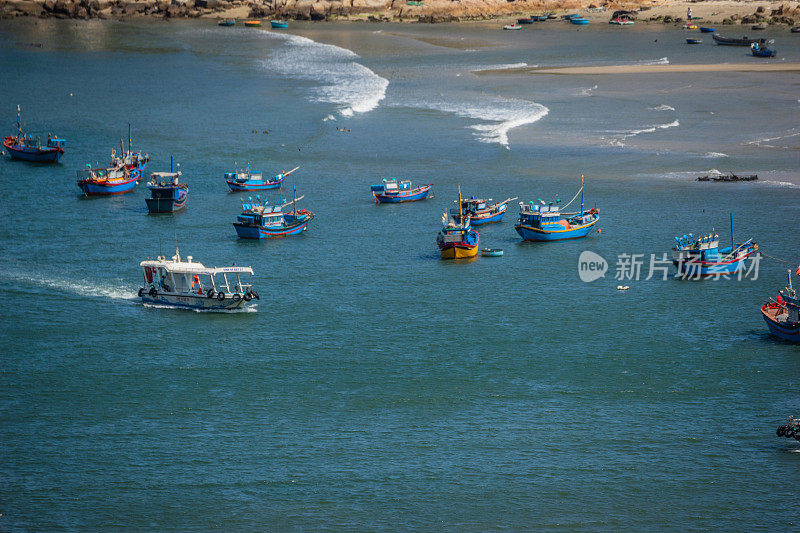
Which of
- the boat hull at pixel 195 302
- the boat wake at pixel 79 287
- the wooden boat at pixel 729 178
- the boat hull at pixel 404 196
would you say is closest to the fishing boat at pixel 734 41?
the wooden boat at pixel 729 178

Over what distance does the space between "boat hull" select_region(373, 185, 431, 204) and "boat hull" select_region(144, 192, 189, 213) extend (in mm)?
16873

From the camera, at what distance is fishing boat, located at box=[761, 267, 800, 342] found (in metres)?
56.3

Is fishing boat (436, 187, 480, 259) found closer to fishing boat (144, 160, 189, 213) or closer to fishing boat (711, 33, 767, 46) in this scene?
fishing boat (144, 160, 189, 213)

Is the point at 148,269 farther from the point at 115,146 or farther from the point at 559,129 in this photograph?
the point at 559,129

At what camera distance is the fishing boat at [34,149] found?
347 ft

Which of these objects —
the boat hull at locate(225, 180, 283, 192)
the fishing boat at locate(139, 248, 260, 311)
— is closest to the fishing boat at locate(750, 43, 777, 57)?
the boat hull at locate(225, 180, 283, 192)

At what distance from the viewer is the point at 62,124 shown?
127250mm

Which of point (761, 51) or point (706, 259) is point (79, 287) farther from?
point (761, 51)

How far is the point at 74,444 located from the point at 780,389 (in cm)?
3499

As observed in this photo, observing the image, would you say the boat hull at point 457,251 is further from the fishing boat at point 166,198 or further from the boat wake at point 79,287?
the fishing boat at point 166,198

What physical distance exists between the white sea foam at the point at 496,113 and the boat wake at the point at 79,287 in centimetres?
5428

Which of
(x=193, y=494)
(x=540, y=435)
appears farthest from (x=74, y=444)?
(x=540, y=435)

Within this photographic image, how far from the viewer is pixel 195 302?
63.6 metres

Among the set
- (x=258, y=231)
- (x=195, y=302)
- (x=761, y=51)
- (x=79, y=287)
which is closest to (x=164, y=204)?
(x=258, y=231)
